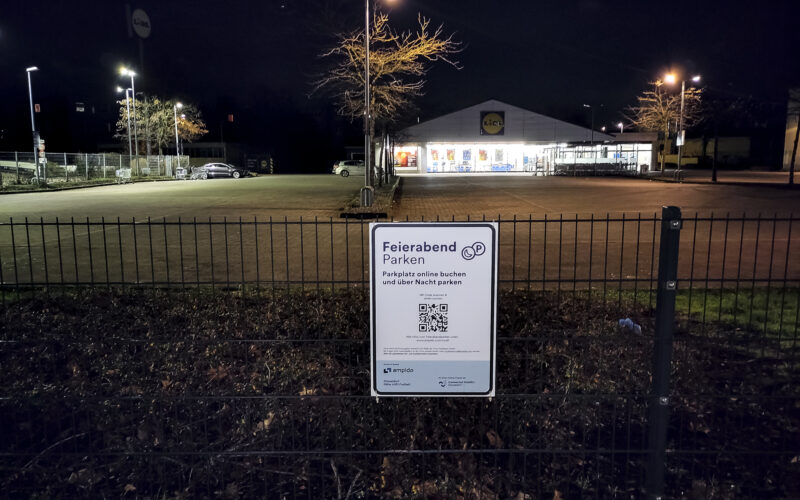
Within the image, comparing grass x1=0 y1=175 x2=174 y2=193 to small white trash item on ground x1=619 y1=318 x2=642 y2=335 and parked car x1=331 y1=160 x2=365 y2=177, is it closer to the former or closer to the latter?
parked car x1=331 y1=160 x2=365 y2=177

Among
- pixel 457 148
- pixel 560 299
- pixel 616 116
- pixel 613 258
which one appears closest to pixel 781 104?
pixel 457 148

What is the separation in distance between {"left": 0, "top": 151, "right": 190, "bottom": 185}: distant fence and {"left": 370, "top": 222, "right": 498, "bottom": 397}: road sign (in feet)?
125

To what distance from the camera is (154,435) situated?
14.8ft

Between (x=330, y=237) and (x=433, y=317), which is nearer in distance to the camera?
(x=433, y=317)

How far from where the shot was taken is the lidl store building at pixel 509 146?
55375 millimetres

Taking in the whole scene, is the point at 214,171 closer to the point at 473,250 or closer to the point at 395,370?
the point at 395,370

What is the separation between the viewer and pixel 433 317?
9.37 feet

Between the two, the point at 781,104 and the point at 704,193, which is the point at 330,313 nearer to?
the point at 704,193

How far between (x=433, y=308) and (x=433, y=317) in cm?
4

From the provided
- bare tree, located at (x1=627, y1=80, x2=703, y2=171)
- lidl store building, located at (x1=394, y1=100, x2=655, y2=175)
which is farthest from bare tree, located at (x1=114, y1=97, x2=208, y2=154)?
bare tree, located at (x1=627, y1=80, x2=703, y2=171)

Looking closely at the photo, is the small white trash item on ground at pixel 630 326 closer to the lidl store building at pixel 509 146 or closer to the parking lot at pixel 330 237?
the parking lot at pixel 330 237

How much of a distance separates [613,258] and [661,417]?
847 cm

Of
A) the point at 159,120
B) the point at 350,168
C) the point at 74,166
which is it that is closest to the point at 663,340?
the point at 74,166

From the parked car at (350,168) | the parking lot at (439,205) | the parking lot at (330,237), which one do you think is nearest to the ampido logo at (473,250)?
the parking lot at (330,237)
